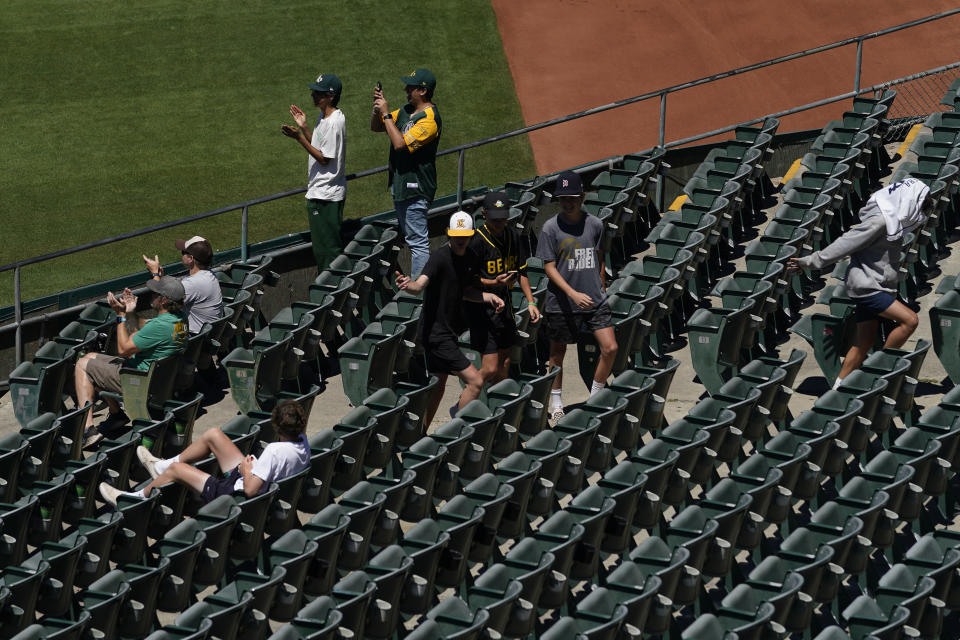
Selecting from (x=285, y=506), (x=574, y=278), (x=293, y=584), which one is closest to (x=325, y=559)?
(x=293, y=584)

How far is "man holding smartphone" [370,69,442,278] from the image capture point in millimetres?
10602

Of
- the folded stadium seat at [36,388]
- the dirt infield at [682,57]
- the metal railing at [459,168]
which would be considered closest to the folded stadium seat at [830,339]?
the metal railing at [459,168]

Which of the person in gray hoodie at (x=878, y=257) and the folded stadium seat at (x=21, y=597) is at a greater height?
the person in gray hoodie at (x=878, y=257)

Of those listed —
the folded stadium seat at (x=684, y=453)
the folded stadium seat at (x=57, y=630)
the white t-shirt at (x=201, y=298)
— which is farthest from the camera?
the white t-shirt at (x=201, y=298)

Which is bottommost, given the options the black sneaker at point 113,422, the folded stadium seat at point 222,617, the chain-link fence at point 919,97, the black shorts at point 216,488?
the black sneaker at point 113,422

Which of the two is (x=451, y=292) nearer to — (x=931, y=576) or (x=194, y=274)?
(x=194, y=274)

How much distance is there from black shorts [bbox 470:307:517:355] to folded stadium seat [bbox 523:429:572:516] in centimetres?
101

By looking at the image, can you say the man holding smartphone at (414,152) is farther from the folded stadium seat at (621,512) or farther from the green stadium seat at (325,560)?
the green stadium seat at (325,560)

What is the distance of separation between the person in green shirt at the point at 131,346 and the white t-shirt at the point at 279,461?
201 cm

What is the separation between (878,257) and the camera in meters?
9.24

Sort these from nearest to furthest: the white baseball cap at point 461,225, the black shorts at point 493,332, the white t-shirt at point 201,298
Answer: the white baseball cap at point 461,225 < the black shorts at point 493,332 < the white t-shirt at point 201,298

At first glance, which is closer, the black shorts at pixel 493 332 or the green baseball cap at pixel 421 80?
the black shorts at pixel 493 332

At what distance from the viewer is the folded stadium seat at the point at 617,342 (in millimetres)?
9641

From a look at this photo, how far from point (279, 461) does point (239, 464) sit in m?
0.35
